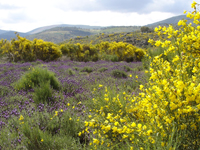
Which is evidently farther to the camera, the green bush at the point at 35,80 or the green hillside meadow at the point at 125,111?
the green bush at the point at 35,80

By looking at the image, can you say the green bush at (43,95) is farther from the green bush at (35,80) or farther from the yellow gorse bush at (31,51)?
the yellow gorse bush at (31,51)

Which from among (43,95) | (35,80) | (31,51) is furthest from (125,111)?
(31,51)

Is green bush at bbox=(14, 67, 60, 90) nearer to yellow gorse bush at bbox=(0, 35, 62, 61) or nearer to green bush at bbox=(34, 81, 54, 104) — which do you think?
green bush at bbox=(34, 81, 54, 104)

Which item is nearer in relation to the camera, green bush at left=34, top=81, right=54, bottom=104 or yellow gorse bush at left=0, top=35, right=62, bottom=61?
green bush at left=34, top=81, right=54, bottom=104

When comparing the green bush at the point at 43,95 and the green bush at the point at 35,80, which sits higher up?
the green bush at the point at 35,80

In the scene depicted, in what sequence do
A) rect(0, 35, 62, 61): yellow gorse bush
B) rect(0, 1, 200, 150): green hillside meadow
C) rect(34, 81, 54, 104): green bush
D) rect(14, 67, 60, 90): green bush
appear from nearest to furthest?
rect(0, 1, 200, 150): green hillside meadow < rect(34, 81, 54, 104): green bush < rect(14, 67, 60, 90): green bush < rect(0, 35, 62, 61): yellow gorse bush

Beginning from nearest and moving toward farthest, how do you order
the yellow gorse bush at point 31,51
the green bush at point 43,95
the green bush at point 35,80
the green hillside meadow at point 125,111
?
the green hillside meadow at point 125,111 → the green bush at point 43,95 → the green bush at point 35,80 → the yellow gorse bush at point 31,51

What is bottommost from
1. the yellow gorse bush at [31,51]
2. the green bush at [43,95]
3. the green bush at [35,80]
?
the green bush at [43,95]

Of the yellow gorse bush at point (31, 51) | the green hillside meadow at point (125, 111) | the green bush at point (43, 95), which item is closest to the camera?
the green hillside meadow at point (125, 111)

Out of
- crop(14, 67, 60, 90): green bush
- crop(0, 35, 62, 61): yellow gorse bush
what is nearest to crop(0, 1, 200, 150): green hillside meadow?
crop(14, 67, 60, 90): green bush

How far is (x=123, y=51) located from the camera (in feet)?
54.1

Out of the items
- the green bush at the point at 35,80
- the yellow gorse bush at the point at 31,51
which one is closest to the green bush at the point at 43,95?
the green bush at the point at 35,80

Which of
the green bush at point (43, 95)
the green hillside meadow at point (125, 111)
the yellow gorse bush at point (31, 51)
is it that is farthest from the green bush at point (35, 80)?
the yellow gorse bush at point (31, 51)

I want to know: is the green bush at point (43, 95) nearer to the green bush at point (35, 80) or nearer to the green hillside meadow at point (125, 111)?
the green hillside meadow at point (125, 111)
